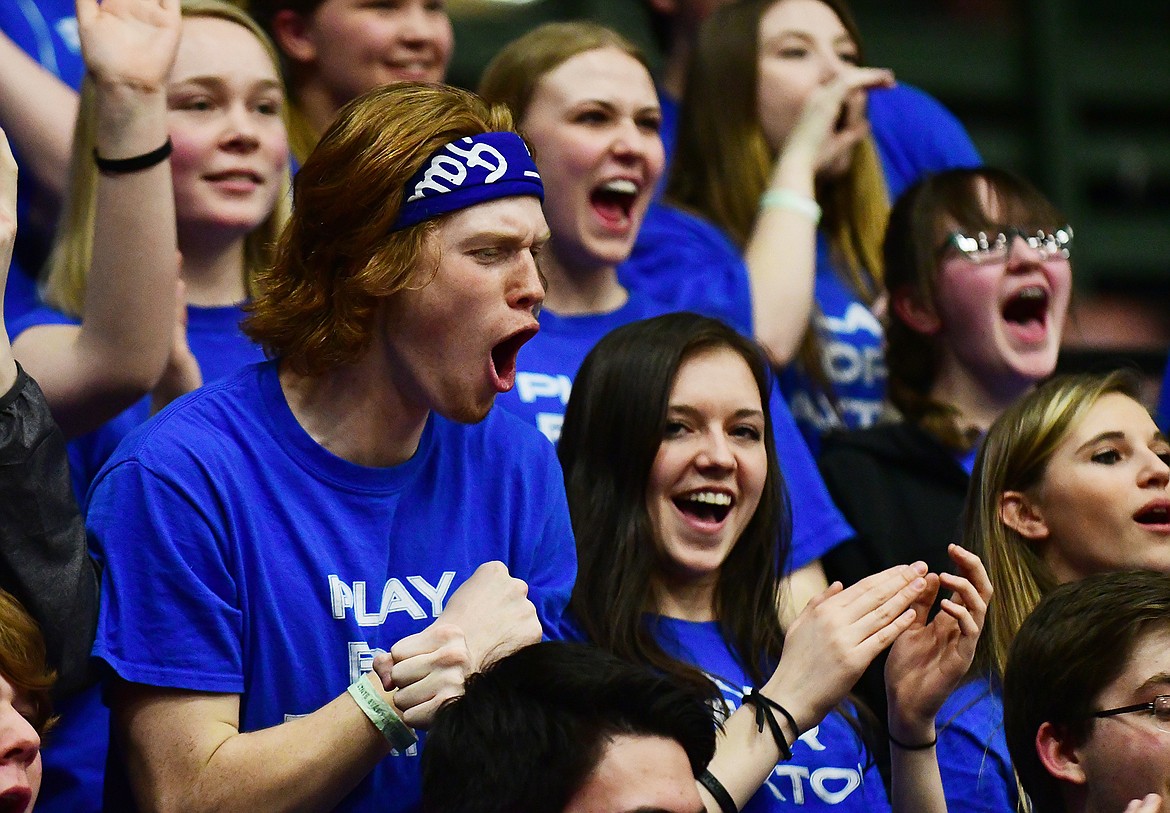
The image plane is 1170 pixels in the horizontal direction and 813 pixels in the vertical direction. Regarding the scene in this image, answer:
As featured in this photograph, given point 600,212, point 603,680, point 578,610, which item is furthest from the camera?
point 600,212

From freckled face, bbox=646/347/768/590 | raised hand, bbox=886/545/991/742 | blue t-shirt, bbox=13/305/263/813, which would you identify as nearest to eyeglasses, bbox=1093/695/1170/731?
raised hand, bbox=886/545/991/742

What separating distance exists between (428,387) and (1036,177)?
491cm

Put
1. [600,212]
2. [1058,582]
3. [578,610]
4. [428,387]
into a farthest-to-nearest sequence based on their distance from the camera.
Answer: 1. [600,212]
2. [1058,582]
3. [578,610]
4. [428,387]

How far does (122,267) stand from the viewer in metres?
2.87

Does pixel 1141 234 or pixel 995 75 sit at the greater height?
pixel 995 75

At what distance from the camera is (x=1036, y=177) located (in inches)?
278

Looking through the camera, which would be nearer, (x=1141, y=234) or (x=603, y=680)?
(x=603, y=680)

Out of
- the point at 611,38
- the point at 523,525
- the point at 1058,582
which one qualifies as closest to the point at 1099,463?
the point at 1058,582

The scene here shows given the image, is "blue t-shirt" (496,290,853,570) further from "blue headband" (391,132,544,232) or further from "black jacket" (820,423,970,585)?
"blue headband" (391,132,544,232)

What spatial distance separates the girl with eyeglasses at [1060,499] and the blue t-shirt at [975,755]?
0.04 m

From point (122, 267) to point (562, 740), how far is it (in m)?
1.16

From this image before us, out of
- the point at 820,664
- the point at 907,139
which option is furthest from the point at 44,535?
the point at 907,139

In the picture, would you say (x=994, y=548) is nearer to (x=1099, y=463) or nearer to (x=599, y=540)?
(x=1099, y=463)

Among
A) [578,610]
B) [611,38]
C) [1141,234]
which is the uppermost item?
[611,38]
